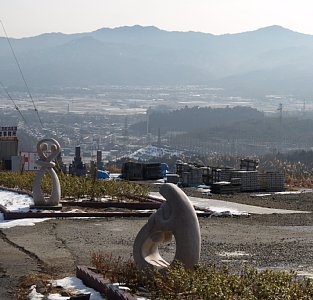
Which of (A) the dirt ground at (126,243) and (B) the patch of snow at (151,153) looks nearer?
(A) the dirt ground at (126,243)

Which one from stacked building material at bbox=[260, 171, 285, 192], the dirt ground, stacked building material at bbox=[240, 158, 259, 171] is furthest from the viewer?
stacked building material at bbox=[240, 158, 259, 171]

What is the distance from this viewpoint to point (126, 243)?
15.7m

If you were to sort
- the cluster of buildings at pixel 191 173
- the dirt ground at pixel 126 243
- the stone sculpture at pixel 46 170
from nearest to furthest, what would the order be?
the dirt ground at pixel 126 243, the stone sculpture at pixel 46 170, the cluster of buildings at pixel 191 173

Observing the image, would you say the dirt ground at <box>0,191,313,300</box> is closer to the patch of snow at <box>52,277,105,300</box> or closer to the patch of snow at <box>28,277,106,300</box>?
the patch of snow at <box>28,277,106,300</box>

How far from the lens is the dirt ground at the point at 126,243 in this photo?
43.2 feet

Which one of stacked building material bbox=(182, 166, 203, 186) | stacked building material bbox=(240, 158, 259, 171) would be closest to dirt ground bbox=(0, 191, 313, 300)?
stacked building material bbox=(182, 166, 203, 186)

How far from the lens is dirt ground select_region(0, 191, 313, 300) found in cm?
1316

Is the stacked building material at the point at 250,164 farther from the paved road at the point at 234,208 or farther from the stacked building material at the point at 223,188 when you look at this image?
the paved road at the point at 234,208

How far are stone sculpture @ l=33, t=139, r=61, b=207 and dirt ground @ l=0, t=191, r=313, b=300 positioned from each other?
113 cm

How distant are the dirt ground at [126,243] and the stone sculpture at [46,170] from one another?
113 centimetres

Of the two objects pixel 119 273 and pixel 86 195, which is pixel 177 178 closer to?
pixel 86 195

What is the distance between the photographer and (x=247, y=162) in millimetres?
34844

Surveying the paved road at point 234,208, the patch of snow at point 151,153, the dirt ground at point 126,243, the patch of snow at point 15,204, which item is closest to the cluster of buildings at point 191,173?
the paved road at point 234,208

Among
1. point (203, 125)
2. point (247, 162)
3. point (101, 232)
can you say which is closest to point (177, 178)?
point (247, 162)
